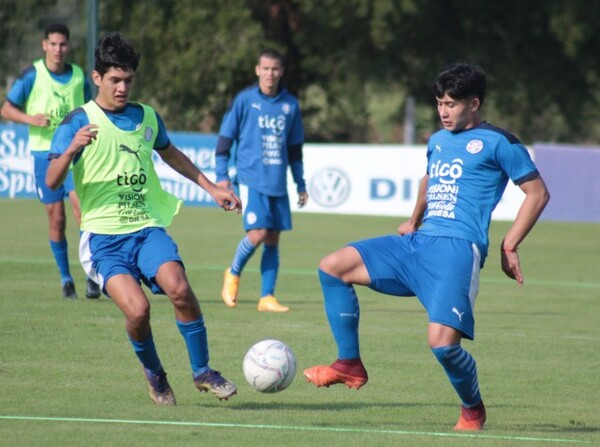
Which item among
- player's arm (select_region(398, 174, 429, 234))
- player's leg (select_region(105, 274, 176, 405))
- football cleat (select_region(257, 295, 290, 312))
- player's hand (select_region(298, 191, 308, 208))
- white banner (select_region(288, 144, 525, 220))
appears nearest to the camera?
player's leg (select_region(105, 274, 176, 405))

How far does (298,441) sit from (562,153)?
16.9 metres

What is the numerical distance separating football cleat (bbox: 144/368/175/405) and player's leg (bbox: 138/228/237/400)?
0.67ft

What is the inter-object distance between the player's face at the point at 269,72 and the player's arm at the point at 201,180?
4.16 m

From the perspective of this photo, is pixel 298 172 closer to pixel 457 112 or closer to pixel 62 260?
pixel 62 260

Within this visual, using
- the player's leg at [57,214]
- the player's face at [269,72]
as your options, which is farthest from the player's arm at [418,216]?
the player's leg at [57,214]

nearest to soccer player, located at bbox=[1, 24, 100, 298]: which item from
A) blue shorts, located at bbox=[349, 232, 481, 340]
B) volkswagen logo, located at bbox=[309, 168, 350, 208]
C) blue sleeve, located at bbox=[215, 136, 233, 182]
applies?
blue sleeve, located at bbox=[215, 136, 233, 182]

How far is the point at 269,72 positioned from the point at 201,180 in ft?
14.4

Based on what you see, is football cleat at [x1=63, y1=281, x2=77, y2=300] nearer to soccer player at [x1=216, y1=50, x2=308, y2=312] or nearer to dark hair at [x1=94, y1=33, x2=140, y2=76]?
soccer player at [x1=216, y1=50, x2=308, y2=312]

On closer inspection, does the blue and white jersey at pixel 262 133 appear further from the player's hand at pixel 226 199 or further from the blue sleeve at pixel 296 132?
the player's hand at pixel 226 199

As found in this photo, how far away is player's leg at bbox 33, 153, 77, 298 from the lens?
11820 mm

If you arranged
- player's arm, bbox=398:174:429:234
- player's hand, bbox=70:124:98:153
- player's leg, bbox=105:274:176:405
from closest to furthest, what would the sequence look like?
player's hand, bbox=70:124:98:153, player's leg, bbox=105:274:176:405, player's arm, bbox=398:174:429:234

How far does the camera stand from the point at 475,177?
6.86 m

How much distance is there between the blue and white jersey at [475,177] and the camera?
22.4 feet

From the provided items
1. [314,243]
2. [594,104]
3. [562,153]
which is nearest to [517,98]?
[594,104]
